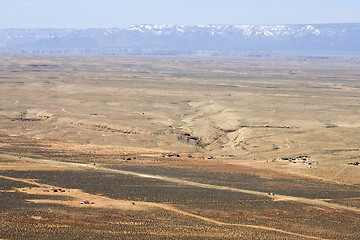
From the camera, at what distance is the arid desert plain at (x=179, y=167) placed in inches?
1571

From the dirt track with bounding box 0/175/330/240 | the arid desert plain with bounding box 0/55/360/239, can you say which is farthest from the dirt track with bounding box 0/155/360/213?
the dirt track with bounding box 0/175/330/240

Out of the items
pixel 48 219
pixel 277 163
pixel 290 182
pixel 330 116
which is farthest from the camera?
pixel 330 116

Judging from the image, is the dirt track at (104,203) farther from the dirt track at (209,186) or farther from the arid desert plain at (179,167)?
the dirt track at (209,186)

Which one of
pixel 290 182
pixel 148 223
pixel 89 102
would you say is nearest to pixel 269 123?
pixel 290 182

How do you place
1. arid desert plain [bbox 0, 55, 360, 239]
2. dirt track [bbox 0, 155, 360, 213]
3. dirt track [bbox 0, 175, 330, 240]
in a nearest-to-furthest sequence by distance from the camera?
1. arid desert plain [bbox 0, 55, 360, 239]
2. dirt track [bbox 0, 175, 330, 240]
3. dirt track [bbox 0, 155, 360, 213]

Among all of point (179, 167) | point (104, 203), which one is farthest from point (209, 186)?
point (104, 203)

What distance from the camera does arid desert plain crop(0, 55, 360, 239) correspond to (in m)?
39.9

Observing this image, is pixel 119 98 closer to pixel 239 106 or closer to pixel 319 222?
pixel 239 106

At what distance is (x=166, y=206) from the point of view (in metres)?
→ 44.9

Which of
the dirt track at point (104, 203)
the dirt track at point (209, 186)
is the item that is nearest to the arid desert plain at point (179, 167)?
the dirt track at point (104, 203)

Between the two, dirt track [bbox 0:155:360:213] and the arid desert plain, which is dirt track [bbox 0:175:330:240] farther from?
dirt track [bbox 0:155:360:213]

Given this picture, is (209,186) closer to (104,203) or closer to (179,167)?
(179,167)

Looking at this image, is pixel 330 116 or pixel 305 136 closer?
pixel 305 136

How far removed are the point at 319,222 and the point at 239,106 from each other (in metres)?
79.2
